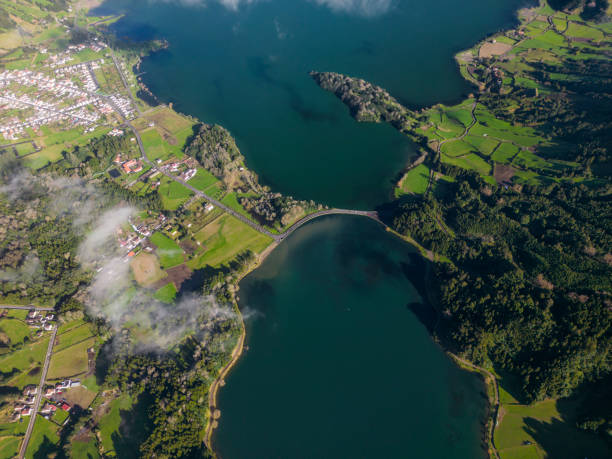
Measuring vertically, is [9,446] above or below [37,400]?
below

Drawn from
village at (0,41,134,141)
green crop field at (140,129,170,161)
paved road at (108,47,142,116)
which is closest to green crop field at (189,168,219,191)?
green crop field at (140,129,170,161)

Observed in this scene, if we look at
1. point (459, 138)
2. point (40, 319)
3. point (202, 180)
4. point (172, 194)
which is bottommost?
point (40, 319)

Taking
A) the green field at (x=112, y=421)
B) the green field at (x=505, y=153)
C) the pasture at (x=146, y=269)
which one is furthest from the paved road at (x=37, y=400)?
the green field at (x=505, y=153)

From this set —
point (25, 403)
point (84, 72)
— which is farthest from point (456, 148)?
point (84, 72)

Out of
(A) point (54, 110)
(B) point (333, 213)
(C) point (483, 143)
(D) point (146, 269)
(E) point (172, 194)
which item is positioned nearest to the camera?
(D) point (146, 269)

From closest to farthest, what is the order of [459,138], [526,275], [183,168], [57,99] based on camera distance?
[526,275] → [183,168] → [459,138] → [57,99]

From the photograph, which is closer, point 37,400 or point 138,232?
point 37,400

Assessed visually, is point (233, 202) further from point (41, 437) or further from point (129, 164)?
point (41, 437)
